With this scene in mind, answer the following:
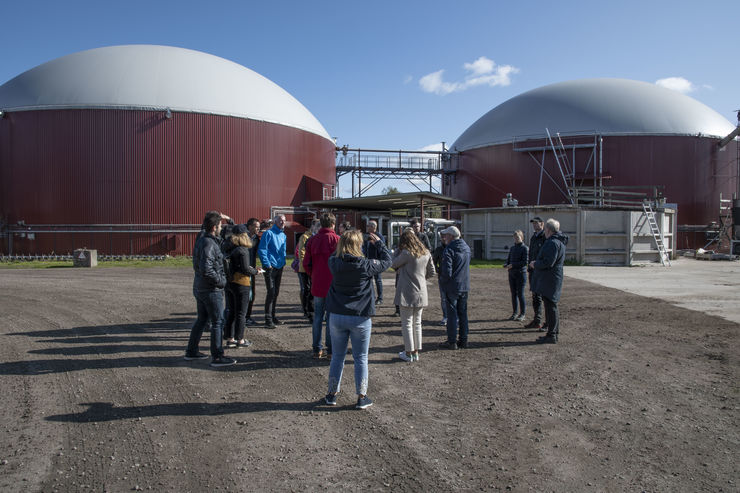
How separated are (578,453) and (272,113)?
1061 inches

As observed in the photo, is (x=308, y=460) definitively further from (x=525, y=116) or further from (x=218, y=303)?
(x=525, y=116)

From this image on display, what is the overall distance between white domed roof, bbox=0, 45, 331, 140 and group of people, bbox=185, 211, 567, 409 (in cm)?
2042

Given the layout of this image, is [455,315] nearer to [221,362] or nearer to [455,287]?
[455,287]

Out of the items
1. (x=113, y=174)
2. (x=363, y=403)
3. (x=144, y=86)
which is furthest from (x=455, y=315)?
(x=144, y=86)

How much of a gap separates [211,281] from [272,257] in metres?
2.48

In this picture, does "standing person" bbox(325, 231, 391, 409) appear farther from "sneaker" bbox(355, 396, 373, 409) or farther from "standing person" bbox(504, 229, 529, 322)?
"standing person" bbox(504, 229, 529, 322)

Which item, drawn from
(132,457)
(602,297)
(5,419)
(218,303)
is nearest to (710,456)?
(132,457)

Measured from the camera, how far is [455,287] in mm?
7078

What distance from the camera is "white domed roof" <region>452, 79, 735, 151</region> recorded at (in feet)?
96.6

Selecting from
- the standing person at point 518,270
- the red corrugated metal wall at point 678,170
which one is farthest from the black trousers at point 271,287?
the red corrugated metal wall at point 678,170

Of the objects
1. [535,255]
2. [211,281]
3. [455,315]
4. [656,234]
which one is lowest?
[455,315]

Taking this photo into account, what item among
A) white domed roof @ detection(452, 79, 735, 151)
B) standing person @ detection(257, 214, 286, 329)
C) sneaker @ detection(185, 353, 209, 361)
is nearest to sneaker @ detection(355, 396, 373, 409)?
sneaker @ detection(185, 353, 209, 361)

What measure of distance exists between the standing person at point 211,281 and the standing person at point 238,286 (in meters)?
0.69

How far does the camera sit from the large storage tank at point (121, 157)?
24375mm
